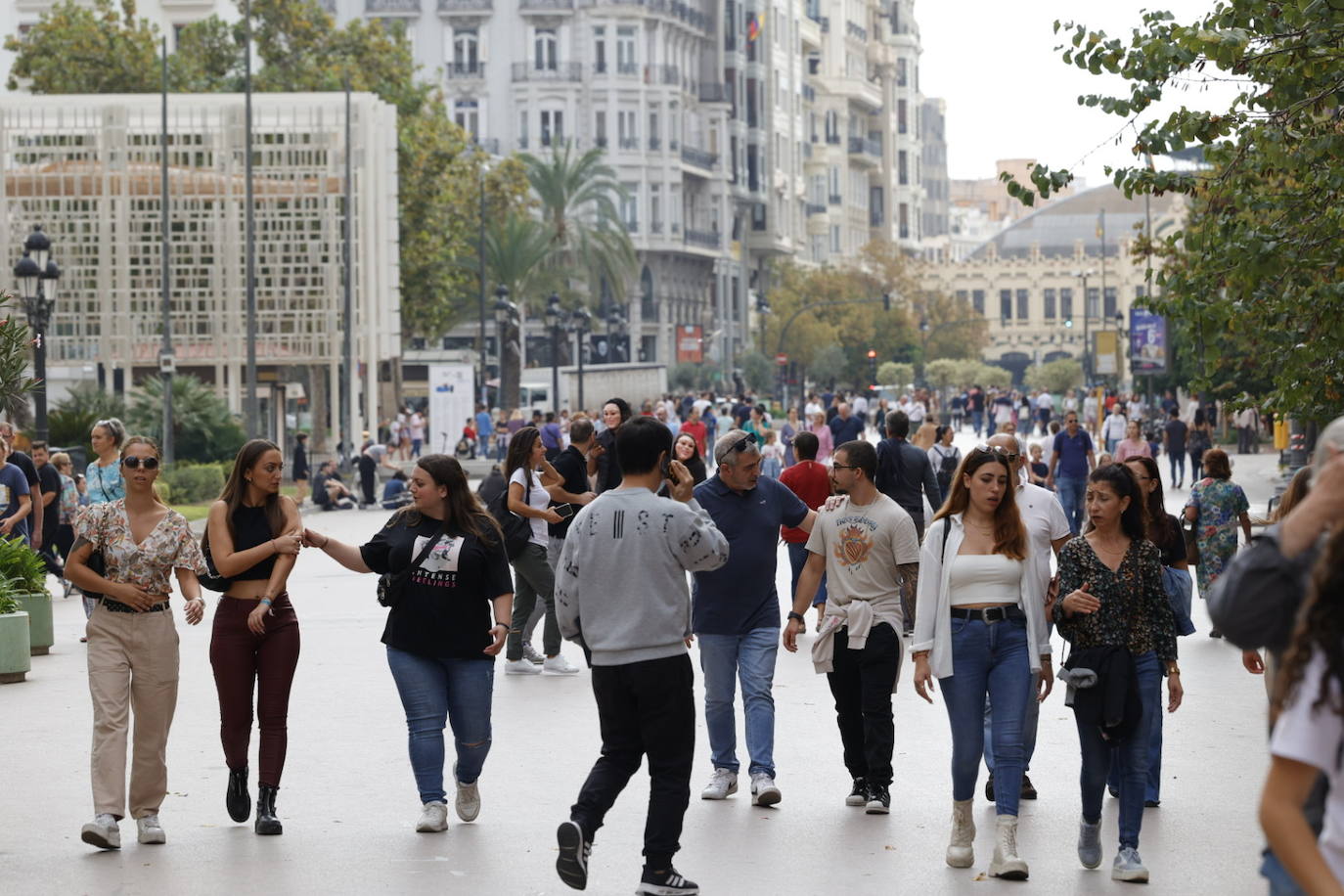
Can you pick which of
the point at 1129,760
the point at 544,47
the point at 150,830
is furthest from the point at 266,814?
the point at 544,47

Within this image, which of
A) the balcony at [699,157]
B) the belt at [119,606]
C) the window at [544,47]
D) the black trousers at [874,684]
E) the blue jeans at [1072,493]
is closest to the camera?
the belt at [119,606]

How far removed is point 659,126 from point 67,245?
4637cm

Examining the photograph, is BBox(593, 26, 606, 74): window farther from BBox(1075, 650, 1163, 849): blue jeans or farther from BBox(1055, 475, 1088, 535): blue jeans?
BBox(1075, 650, 1163, 849): blue jeans

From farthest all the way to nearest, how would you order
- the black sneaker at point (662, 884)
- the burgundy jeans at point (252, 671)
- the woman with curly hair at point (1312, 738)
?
the burgundy jeans at point (252, 671) < the black sneaker at point (662, 884) < the woman with curly hair at point (1312, 738)

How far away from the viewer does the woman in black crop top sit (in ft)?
28.1

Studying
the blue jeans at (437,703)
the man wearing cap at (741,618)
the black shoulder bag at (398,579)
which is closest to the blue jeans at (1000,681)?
the man wearing cap at (741,618)

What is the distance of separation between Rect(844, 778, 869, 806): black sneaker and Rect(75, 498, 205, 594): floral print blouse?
2.91 metres

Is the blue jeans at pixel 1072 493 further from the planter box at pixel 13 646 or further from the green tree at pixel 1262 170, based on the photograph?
the planter box at pixel 13 646

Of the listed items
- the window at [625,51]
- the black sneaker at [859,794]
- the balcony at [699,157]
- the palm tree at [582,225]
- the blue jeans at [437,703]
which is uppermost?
the window at [625,51]

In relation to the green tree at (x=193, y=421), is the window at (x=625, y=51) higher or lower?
higher

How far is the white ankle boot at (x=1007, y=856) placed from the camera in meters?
7.75

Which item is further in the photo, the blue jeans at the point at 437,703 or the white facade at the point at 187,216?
the white facade at the point at 187,216

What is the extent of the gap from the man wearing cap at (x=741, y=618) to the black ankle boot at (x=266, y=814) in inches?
74.1

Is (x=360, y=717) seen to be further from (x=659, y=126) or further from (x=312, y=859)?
(x=659, y=126)
